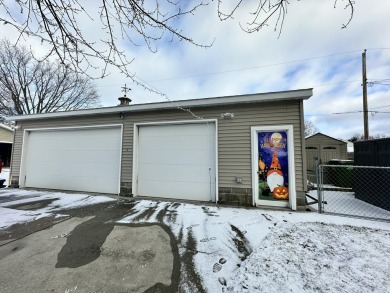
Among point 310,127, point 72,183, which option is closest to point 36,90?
point 72,183

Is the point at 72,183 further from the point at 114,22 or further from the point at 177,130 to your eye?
the point at 114,22

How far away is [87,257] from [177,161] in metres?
3.43

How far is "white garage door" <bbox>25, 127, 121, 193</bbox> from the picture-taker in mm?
6418

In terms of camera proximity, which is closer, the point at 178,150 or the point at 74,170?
the point at 178,150

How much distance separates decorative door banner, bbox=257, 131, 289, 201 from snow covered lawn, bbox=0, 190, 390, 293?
56 cm

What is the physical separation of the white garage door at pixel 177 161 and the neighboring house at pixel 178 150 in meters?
0.03

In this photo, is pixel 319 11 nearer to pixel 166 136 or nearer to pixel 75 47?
pixel 75 47

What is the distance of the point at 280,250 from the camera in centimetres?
274

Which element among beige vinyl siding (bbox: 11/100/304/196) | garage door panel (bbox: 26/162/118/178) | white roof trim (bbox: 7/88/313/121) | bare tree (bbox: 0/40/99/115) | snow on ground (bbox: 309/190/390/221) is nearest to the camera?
snow on ground (bbox: 309/190/390/221)

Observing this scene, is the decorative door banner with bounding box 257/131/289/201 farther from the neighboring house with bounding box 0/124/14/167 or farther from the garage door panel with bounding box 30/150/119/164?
the neighboring house with bounding box 0/124/14/167

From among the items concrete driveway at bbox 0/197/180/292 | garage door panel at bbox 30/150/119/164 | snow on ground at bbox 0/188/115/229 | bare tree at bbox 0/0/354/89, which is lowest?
concrete driveway at bbox 0/197/180/292

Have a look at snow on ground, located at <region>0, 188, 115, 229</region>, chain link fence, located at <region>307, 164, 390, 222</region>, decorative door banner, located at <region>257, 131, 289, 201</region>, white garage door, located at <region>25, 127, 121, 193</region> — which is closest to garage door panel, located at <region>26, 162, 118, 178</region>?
white garage door, located at <region>25, 127, 121, 193</region>

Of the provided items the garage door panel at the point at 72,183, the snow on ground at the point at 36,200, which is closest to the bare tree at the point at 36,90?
Result: the garage door panel at the point at 72,183

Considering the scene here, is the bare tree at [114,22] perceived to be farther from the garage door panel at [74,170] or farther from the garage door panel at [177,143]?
the garage door panel at [74,170]
